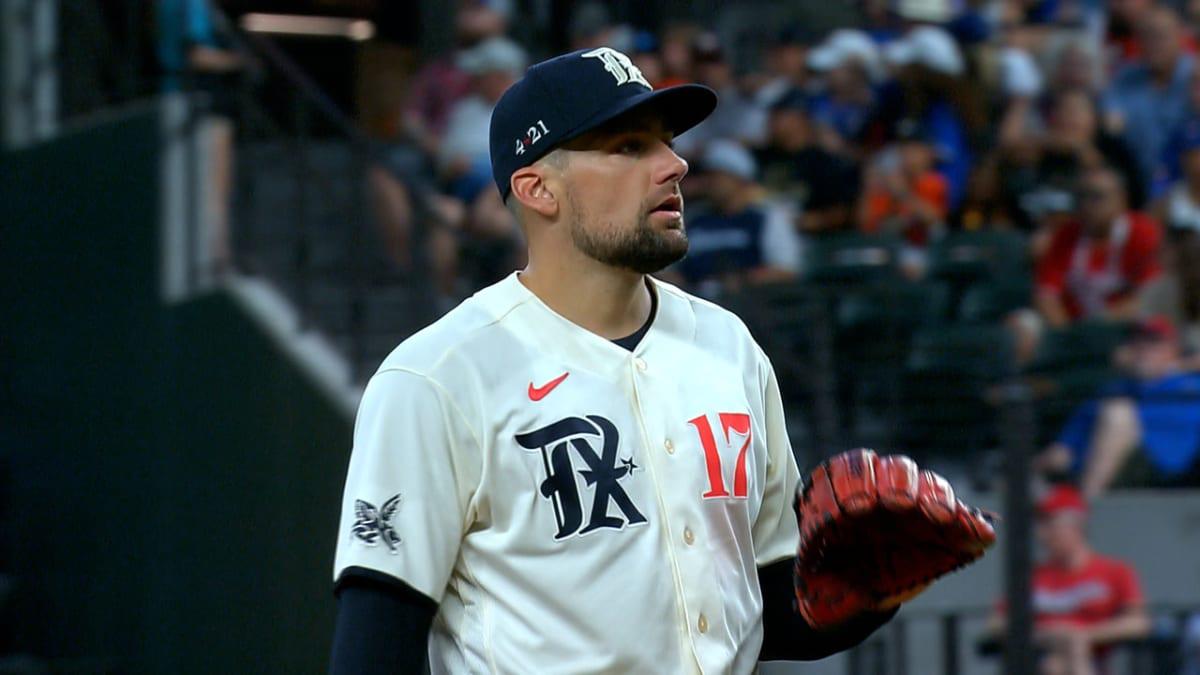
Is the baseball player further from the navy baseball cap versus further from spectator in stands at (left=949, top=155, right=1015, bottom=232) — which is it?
spectator in stands at (left=949, top=155, right=1015, bottom=232)

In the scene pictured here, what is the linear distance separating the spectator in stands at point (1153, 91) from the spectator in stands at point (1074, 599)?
2985 millimetres

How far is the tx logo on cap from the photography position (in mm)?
3205

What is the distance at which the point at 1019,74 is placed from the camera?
1099 centimetres

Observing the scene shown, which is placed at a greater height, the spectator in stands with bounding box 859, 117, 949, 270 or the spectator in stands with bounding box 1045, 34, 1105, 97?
the spectator in stands with bounding box 1045, 34, 1105, 97

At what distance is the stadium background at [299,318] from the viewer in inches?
320

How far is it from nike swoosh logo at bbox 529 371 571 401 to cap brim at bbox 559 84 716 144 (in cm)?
39

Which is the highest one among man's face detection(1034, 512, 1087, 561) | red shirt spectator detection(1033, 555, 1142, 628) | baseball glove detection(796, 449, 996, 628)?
baseball glove detection(796, 449, 996, 628)

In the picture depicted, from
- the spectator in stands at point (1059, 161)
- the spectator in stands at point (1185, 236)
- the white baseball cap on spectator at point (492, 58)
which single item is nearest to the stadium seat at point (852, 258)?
the spectator in stands at point (1059, 161)

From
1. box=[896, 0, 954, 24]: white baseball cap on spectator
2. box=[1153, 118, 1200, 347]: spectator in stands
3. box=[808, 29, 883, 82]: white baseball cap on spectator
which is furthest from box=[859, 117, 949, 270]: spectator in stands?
box=[896, 0, 954, 24]: white baseball cap on spectator

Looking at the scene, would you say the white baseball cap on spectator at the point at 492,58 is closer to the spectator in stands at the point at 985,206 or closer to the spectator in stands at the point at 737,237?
the spectator in stands at the point at 737,237

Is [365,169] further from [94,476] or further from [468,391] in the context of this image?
[468,391]

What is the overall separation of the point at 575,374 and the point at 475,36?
295 inches

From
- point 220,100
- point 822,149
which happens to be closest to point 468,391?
point 220,100

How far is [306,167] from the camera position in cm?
888
